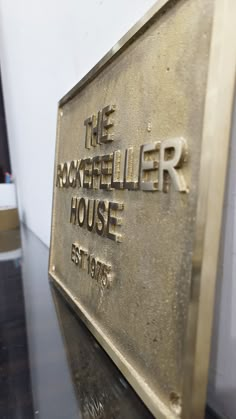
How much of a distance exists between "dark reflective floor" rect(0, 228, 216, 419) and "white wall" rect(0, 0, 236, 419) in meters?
0.12

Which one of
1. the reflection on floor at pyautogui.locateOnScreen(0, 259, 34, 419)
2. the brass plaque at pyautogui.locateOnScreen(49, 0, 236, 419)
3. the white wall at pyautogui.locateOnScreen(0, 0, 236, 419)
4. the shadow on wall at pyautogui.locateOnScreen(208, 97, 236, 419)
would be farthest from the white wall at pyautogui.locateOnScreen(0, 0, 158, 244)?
the reflection on floor at pyautogui.locateOnScreen(0, 259, 34, 419)

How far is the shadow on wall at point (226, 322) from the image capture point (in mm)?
360

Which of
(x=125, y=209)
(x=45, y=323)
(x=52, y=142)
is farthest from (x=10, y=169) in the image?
(x=125, y=209)

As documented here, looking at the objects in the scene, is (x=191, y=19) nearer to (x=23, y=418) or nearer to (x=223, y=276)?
(x=223, y=276)

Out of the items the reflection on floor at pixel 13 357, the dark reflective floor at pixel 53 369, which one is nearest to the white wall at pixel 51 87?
the dark reflective floor at pixel 53 369

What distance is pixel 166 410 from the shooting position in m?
0.33

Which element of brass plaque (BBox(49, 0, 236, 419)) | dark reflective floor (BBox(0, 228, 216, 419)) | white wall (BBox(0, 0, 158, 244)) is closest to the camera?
brass plaque (BBox(49, 0, 236, 419))

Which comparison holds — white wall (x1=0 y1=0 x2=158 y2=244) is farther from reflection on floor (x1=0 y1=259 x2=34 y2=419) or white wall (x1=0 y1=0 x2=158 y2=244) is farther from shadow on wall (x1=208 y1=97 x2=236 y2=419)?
reflection on floor (x1=0 y1=259 x2=34 y2=419)

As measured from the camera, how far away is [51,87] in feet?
3.35

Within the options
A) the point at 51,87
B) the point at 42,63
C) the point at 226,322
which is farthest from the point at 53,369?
the point at 42,63

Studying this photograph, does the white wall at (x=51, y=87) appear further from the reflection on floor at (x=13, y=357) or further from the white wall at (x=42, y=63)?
the reflection on floor at (x=13, y=357)

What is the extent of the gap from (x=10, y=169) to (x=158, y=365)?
208 centimetres

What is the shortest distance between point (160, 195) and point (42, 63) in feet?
2.93

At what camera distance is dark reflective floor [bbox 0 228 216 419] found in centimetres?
39
